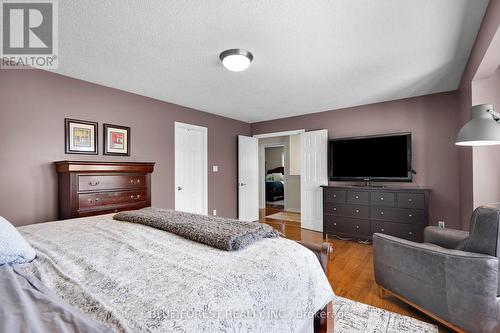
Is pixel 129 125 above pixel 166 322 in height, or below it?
above

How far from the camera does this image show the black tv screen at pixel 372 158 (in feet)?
11.9

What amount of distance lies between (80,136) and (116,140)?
1.43ft

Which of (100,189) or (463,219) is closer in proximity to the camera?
(100,189)

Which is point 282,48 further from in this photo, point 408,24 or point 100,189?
point 100,189

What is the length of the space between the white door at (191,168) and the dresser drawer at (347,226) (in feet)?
7.54

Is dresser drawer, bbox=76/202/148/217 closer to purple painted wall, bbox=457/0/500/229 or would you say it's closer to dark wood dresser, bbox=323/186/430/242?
dark wood dresser, bbox=323/186/430/242

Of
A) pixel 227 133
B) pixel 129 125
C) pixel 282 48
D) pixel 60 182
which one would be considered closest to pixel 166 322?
pixel 282 48

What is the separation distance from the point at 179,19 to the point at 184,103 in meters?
2.32

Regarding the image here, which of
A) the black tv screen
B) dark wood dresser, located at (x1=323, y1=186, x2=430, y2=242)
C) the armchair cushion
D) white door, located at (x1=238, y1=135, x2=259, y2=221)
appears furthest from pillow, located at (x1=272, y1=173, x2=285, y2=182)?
the armchair cushion

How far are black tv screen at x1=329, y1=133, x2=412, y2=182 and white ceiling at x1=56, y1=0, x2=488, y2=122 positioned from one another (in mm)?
779

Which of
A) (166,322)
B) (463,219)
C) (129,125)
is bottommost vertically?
(463,219)

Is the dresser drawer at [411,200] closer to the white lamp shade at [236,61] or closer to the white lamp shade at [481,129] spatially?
the white lamp shade at [481,129]

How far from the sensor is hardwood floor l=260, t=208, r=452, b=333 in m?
2.04

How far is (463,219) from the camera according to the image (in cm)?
307
